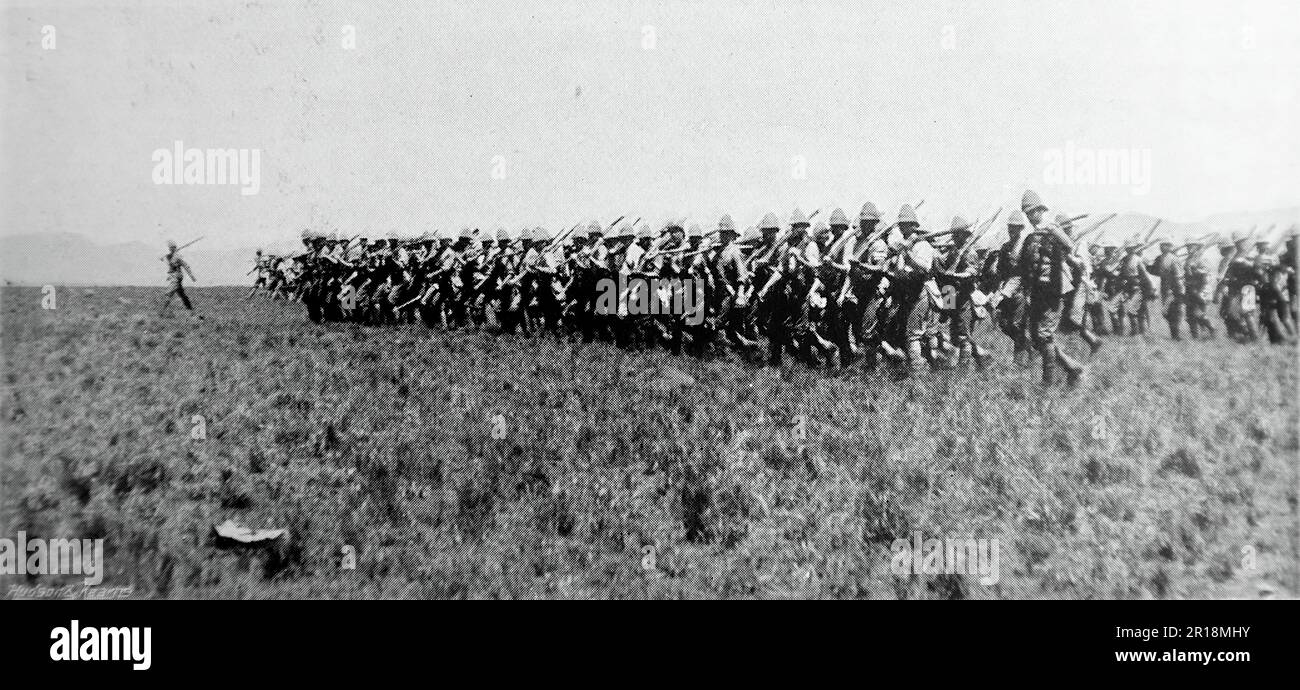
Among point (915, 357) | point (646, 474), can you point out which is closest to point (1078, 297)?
point (915, 357)

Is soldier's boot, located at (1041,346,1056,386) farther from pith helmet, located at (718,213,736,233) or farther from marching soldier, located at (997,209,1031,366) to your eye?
pith helmet, located at (718,213,736,233)

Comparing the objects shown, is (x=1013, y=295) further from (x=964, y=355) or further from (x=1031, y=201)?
(x=1031, y=201)

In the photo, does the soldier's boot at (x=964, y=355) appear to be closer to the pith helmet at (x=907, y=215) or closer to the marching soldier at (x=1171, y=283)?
the pith helmet at (x=907, y=215)

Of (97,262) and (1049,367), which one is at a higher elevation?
(97,262)

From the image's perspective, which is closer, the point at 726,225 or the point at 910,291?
the point at 910,291

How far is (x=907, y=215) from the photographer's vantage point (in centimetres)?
697

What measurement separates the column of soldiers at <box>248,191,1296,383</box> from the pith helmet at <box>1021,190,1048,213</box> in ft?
0.04

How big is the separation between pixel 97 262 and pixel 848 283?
7.90 metres

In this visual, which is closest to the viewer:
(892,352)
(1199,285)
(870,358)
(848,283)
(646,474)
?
(646,474)

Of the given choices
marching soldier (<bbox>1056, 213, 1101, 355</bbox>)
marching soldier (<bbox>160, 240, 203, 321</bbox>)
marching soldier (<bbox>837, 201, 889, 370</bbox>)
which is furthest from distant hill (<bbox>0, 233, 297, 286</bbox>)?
marching soldier (<bbox>1056, 213, 1101, 355</bbox>)
